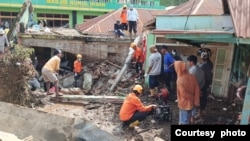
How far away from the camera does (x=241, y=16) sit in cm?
605

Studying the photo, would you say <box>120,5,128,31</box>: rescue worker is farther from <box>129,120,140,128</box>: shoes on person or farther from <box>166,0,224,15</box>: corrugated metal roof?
<box>129,120,140,128</box>: shoes on person

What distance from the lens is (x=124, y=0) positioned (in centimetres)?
→ 3095

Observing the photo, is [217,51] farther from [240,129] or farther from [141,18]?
[141,18]

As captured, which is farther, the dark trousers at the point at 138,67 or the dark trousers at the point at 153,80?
the dark trousers at the point at 138,67

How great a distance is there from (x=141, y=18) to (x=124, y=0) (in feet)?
38.5

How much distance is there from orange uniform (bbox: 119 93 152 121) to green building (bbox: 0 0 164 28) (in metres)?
21.9

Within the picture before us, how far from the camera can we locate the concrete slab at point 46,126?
5.75 metres

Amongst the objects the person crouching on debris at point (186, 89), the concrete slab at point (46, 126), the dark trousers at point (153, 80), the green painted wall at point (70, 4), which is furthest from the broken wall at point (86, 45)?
the green painted wall at point (70, 4)

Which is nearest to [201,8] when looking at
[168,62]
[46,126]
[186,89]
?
[168,62]

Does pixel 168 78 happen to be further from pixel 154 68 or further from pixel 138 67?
pixel 138 67

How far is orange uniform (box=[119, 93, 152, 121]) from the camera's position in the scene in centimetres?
751

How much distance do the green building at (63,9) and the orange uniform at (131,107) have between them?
21873mm

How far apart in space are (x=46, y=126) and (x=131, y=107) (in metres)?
2.21

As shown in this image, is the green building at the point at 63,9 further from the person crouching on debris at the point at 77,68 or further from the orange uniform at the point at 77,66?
the orange uniform at the point at 77,66
